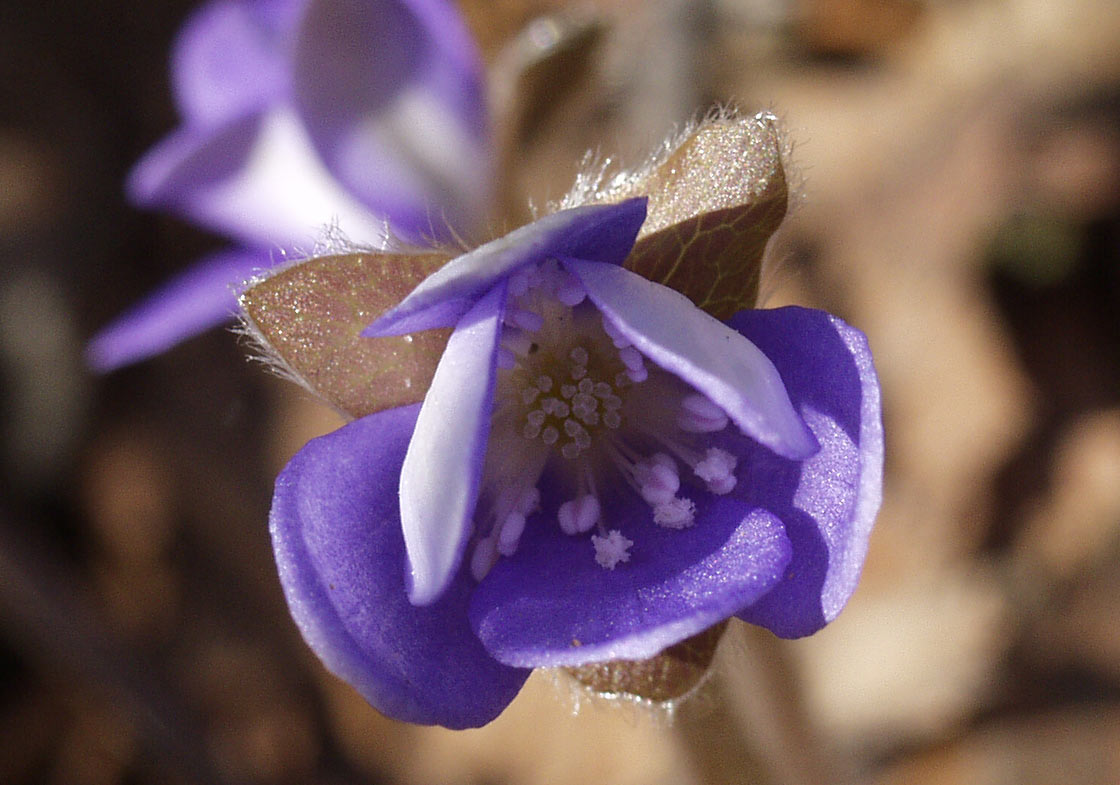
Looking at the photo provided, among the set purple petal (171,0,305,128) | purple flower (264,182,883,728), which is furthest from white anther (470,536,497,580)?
purple petal (171,0,305,128)

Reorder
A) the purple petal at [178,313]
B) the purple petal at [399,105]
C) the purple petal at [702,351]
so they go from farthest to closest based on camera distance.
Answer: the purple petal at [178,313] < the purple petal at [399,105] < the purple petal at [702,351]

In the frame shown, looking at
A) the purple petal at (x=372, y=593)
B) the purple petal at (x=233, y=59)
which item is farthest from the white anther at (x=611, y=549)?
the purple petal at (x=233, y=59)

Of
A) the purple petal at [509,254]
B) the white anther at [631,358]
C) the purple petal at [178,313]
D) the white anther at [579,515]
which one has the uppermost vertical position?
the purple petal at [509,254]

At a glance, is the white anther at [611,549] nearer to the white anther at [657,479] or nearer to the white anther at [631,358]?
the white anther at [657,479]

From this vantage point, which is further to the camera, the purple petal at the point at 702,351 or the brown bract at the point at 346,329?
the brown bract at the point at 346,329

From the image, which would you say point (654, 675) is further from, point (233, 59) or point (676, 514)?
point (233, 59)

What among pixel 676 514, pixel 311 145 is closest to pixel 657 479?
pixel 676 514

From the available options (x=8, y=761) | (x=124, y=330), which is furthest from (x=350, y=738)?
(x=124, y=330)
